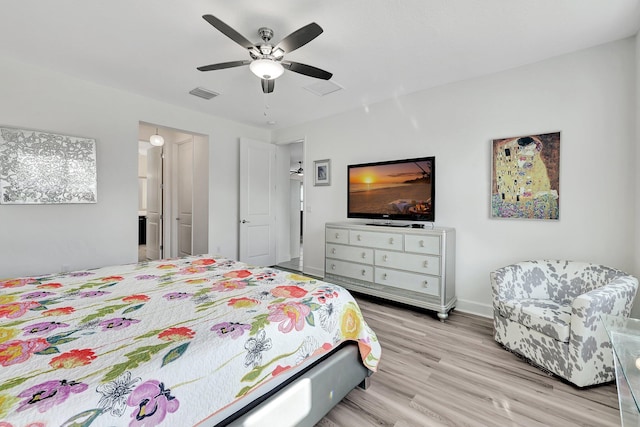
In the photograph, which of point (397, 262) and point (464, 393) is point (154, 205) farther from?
point (464, 393)

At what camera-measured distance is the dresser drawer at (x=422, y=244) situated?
2945 mm

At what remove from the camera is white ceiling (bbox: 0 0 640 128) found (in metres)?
2.04

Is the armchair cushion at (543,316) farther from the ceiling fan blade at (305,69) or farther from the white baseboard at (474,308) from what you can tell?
the ceiling fan blade at (305,69)

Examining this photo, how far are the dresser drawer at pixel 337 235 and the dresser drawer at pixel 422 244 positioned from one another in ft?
2.63

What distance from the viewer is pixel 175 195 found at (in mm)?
5430

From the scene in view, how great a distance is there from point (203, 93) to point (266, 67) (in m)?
1.81

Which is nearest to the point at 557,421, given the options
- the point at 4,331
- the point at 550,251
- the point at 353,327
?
the point at 353,327

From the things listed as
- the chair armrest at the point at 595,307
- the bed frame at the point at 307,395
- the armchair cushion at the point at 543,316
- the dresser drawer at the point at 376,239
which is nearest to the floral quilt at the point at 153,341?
the bed frame at the point at 307,395

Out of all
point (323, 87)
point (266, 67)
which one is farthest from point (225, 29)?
point (323, 87)

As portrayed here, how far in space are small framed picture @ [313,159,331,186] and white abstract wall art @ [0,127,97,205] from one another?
9.40 feet

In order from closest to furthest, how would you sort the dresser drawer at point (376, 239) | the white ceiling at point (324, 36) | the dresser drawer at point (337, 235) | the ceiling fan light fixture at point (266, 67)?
1. the white ceiling at point (324, 36)
2. the ceiling fan light fixture at point (266, 67)
3. the dresser drawer at point (376, 239)
4. the dresser drawer at point (337, 235)

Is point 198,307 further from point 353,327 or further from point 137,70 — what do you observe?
point 137,70

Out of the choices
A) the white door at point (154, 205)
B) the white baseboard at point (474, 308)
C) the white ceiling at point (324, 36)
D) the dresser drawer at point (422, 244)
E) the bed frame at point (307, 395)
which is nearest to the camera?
the bed frame at point (307, 395)

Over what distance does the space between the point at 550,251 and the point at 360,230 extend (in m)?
1.89
